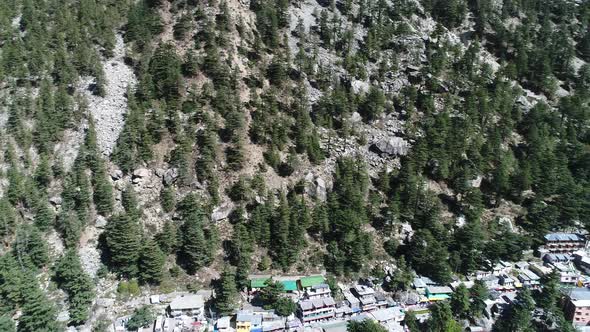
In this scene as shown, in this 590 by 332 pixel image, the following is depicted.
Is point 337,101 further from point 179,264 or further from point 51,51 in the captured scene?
point 51,51

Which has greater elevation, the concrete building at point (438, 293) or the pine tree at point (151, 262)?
the pine tree at point (151, 262)

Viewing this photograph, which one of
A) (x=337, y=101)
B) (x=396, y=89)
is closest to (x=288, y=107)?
(x=337, y=101)

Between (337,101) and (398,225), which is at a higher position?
(337,101)

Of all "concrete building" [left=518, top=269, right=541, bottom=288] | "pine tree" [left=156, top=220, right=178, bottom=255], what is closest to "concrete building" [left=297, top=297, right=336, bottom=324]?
"pine tree" [left=156, top=220, right=178, bottom=255]

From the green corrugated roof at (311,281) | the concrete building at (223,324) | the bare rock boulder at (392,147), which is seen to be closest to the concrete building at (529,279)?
the bare rock boulder at (392,147)

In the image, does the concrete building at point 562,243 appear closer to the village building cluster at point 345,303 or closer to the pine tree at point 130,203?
the village building cluster at point 345,303

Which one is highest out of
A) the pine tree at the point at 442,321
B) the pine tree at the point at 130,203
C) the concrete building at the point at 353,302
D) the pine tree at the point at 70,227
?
the pine tree at the point at 130,203
